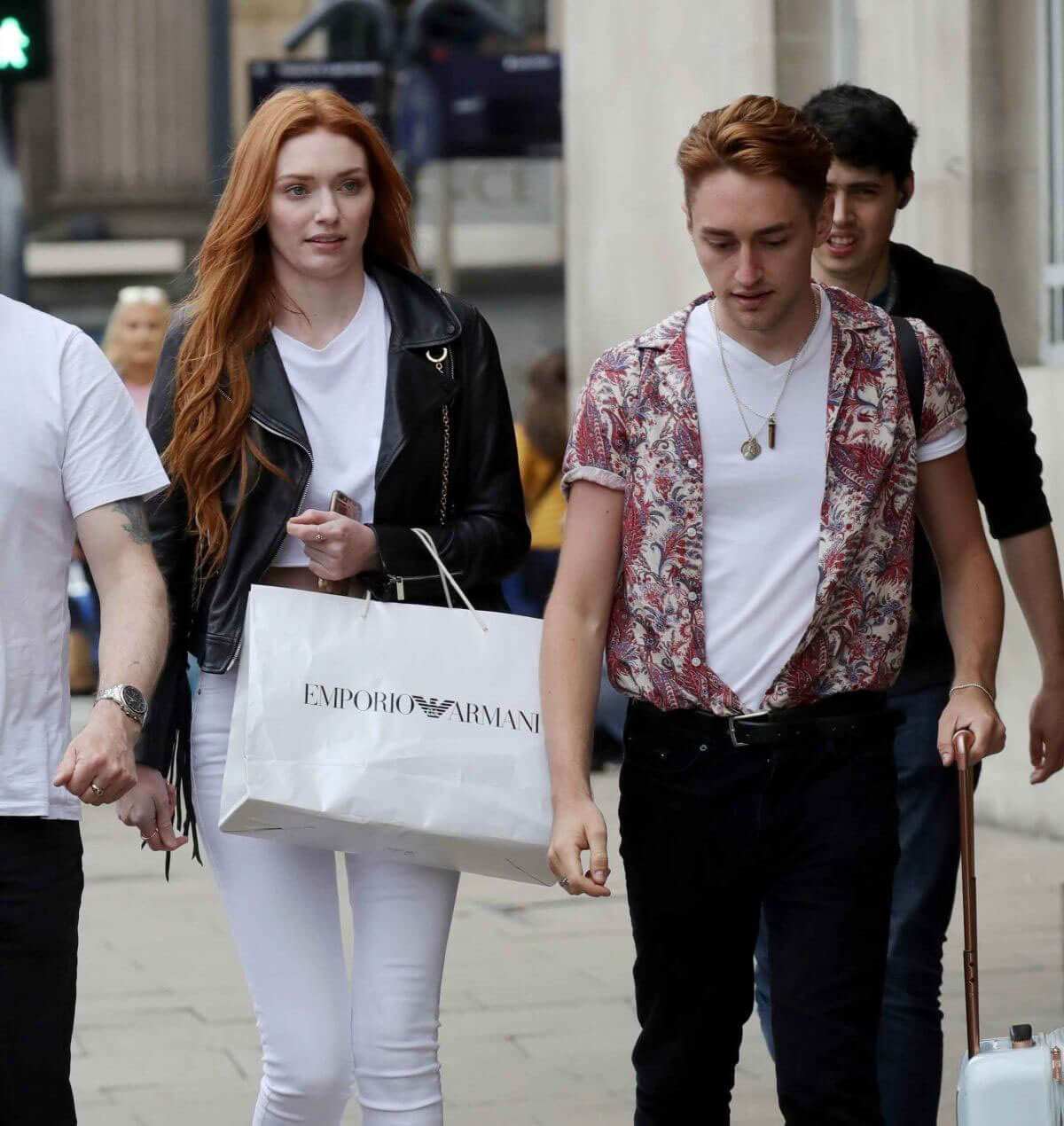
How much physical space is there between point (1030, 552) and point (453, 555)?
110 cm

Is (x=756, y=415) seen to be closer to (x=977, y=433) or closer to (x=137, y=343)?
(x=977, y=433)

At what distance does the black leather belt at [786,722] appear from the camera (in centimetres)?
340

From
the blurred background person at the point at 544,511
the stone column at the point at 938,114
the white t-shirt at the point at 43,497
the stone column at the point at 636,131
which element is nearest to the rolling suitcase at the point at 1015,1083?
the white t-shirt at the point at 43,497

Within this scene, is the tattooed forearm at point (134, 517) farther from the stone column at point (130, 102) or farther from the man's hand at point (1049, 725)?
the stone column at point (130, 102)

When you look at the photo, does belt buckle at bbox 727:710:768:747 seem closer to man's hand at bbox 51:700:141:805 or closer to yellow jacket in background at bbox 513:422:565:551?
A: man's hand at bbox 51:700:141:805

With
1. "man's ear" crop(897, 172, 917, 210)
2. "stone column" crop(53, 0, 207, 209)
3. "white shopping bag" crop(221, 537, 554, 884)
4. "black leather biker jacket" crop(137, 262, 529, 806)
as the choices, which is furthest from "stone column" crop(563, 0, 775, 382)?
"stone column" crop(53, 0, 207, 209)

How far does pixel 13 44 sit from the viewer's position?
912 cm

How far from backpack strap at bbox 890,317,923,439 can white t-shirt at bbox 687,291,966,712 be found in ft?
0.47

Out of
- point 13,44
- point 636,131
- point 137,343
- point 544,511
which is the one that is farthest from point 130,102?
point 13,44

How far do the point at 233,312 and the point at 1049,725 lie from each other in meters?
1.54

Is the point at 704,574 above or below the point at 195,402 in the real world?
below

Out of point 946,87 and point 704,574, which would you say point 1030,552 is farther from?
point 946,87

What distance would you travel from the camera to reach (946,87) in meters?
8.24

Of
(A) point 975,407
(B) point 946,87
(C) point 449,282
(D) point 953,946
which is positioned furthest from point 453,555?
(C) point 449,282
